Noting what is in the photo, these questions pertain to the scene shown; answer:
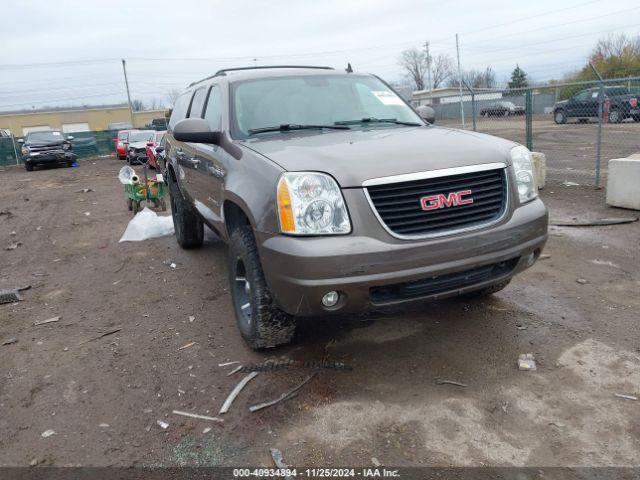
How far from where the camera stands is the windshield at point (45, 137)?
21.7 metres

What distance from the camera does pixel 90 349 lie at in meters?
3.84

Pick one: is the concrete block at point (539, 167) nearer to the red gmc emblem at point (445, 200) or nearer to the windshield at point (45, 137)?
the red gmc emblem at point (445, 200)

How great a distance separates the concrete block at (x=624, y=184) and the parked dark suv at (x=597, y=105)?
4341mm

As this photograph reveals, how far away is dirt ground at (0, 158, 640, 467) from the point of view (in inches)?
101

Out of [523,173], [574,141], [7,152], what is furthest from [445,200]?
[7,152]

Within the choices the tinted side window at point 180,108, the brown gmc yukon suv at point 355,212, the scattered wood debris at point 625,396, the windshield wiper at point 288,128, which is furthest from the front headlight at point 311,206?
the tinted side window at point 180,108

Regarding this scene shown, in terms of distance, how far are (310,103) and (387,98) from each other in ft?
2.49

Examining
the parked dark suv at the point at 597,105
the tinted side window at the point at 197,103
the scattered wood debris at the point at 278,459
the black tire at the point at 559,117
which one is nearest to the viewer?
the scattered wood debris at the point at 278,459

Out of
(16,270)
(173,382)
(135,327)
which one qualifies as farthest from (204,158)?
(16,270)

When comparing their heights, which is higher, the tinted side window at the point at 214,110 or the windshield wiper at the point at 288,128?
the tinted side window at the point at 214,110

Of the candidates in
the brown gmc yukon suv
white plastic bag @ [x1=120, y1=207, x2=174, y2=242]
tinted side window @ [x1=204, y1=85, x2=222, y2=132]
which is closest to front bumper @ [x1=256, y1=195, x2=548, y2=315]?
the brown gmc yukon suv

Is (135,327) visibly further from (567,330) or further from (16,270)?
(567,330)

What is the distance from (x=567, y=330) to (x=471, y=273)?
109 centimetres

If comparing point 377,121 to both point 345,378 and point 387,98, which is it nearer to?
point 387,98
